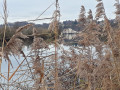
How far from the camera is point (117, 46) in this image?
11.0 feet

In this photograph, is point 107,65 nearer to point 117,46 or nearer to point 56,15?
point 117,46

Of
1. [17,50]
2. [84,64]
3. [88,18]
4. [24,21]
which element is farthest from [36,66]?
[88,18]

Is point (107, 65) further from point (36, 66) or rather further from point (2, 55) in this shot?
point (2, 55)

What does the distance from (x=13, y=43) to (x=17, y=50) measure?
0.07m

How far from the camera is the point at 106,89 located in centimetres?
295

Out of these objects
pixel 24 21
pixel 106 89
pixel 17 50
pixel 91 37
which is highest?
pixel 91 37

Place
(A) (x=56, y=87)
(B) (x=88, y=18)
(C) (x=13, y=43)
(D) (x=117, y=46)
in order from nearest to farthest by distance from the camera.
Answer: (C) (x=13, y=43) → (A) (x=56, y=87) → (D) (x=117, y=46) → (B) (x=88, y=18)

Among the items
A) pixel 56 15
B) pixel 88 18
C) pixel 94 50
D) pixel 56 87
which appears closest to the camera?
pixel 56 15

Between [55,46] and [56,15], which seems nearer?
[56,15]

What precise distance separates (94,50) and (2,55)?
15.2ft

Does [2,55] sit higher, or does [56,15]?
[56,15]

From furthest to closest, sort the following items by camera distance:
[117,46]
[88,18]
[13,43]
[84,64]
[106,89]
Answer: [88,18], [117,46], [84,64], [106,89], [13,43]

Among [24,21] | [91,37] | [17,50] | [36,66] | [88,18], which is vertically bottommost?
[36,66]

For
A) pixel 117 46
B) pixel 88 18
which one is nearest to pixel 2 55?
pixel 117 46
